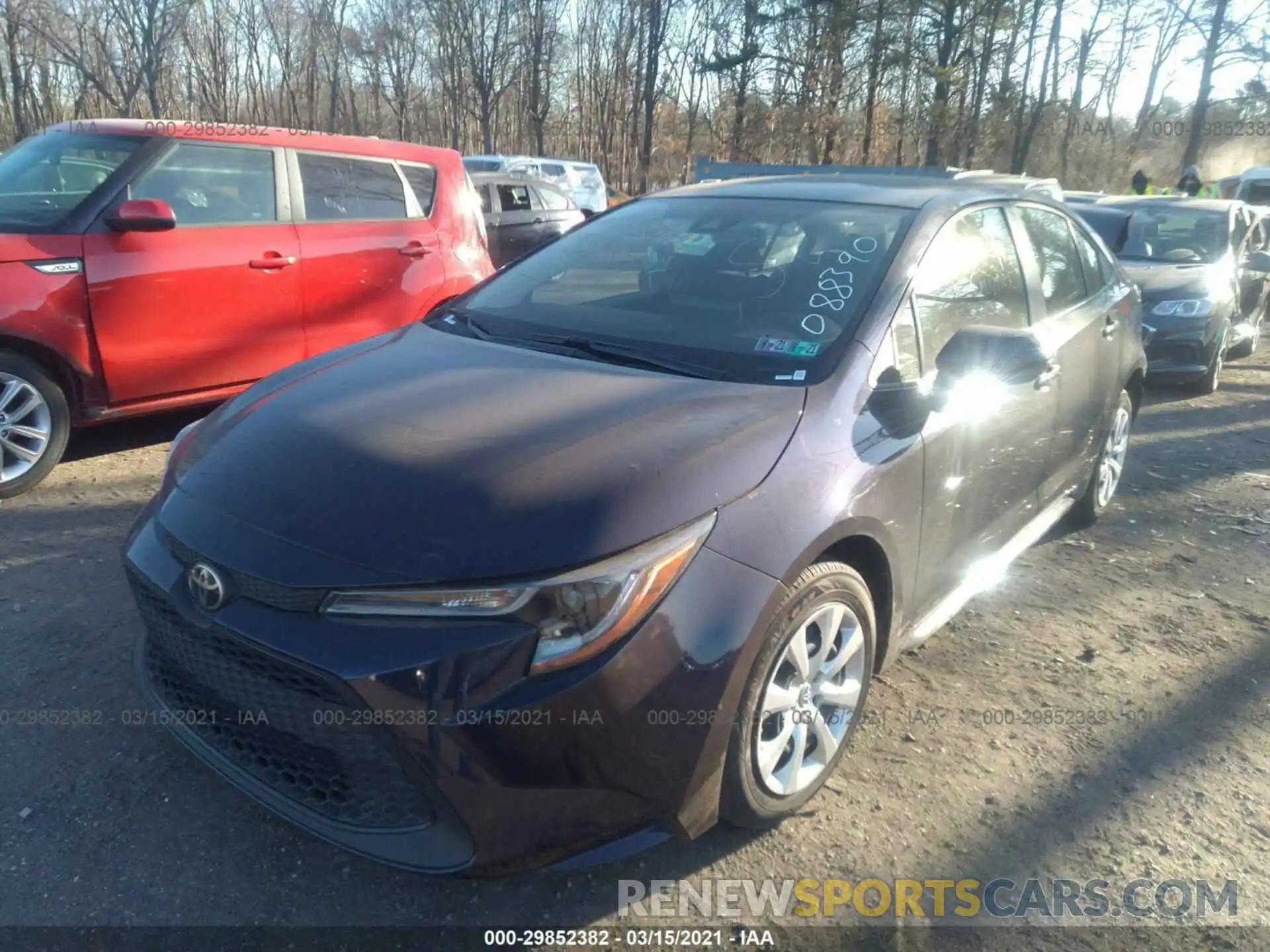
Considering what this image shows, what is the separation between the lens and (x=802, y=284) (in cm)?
297

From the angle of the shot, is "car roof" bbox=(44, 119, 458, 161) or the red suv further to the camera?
"car roof" bbox=(44, 119, 458, 161)

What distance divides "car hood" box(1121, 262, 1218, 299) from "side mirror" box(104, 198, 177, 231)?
24.4ft

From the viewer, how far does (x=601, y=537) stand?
1.97 metres

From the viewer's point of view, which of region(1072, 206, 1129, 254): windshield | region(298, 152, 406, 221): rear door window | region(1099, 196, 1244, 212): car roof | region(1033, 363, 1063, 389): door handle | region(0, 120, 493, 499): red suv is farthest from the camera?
region(1099, 196, 1244, 212): car roof

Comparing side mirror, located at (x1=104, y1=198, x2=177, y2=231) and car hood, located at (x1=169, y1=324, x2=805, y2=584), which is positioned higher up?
side mirror, located at (x1=104, y1=198, x2=177, y2=231)

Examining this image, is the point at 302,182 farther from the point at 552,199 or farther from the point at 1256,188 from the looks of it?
the point at 1256,188

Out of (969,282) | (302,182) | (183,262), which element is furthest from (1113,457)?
(183,262)

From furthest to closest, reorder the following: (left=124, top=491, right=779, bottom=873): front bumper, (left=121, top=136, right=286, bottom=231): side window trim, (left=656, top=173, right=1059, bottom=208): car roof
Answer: (left=121, top=136, right=286, bottom=231): side window trim
(left=656, top=173, right=1059, bottom=208): car roof
(left=124, top=491, right=779, bottom=873): front bumper

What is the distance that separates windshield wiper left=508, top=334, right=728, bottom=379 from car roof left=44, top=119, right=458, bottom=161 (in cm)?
334

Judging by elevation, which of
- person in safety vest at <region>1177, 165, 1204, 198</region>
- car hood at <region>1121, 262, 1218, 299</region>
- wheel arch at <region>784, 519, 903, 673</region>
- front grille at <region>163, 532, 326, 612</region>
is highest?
person in safety vest at <region>1177, 165, 1204, 198</region>

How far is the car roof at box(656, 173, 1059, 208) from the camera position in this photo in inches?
130

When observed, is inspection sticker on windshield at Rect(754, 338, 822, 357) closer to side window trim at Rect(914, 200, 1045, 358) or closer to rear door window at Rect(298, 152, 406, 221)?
side window trim at Rect(914, 200, 1045, 358)
